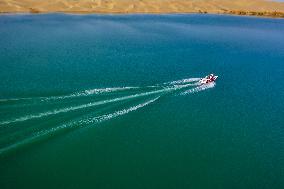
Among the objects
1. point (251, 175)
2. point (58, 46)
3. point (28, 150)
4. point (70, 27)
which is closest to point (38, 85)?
point (28, 150)

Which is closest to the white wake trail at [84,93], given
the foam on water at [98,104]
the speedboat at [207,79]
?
the foam on water at [98,104]

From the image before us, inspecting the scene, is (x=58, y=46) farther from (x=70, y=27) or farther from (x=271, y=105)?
(x=271, y=105)

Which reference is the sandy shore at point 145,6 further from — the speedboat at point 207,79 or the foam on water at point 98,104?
the speedboat at point 207,79

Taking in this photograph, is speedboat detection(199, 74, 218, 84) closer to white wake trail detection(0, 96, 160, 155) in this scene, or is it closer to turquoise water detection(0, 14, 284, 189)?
turquoise water detection(0, 14, 284, 189)

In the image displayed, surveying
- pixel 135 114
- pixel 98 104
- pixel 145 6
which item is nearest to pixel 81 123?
pixel 98 104

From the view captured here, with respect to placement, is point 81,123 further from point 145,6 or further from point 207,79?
point 145,6

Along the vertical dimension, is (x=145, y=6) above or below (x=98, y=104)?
above

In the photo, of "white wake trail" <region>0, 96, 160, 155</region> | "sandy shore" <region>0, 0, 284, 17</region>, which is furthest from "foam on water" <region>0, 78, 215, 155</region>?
"sandy shore" <region>0, 0, 284, 17</region>
